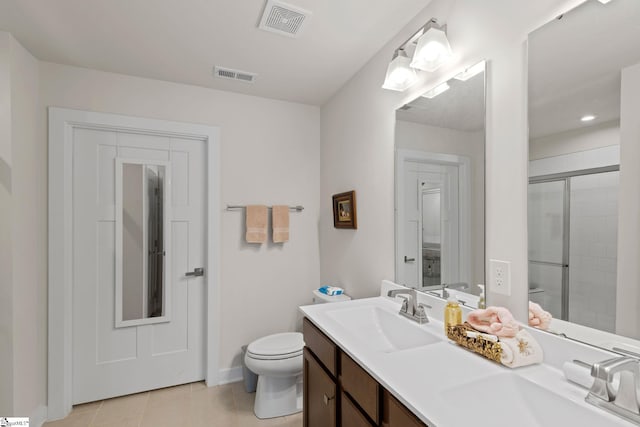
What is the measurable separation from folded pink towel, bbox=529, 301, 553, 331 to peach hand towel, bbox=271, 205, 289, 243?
1.92m

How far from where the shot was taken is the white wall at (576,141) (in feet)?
2.98

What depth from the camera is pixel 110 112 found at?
2283 millimetres

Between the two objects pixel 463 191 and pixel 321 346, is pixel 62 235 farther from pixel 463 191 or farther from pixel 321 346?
pixel 463 191

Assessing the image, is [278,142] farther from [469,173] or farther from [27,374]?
[27,374]

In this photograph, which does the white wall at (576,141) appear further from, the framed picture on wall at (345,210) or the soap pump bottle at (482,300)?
the framed picture on wall at (345,210)

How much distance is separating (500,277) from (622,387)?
486 millimetres

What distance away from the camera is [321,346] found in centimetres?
145

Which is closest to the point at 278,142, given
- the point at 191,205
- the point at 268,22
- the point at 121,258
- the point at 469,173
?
the point at 191,205

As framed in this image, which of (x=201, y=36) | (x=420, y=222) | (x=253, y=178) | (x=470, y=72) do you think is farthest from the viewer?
(x=253, y=178)

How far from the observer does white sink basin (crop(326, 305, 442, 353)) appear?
140 cm

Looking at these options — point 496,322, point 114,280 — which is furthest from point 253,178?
point 496,322

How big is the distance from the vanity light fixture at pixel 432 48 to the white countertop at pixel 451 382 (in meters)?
1.23

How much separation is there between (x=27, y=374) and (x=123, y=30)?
2.16 m

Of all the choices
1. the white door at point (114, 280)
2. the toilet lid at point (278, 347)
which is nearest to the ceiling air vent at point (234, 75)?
the white door at point (114, 280)
